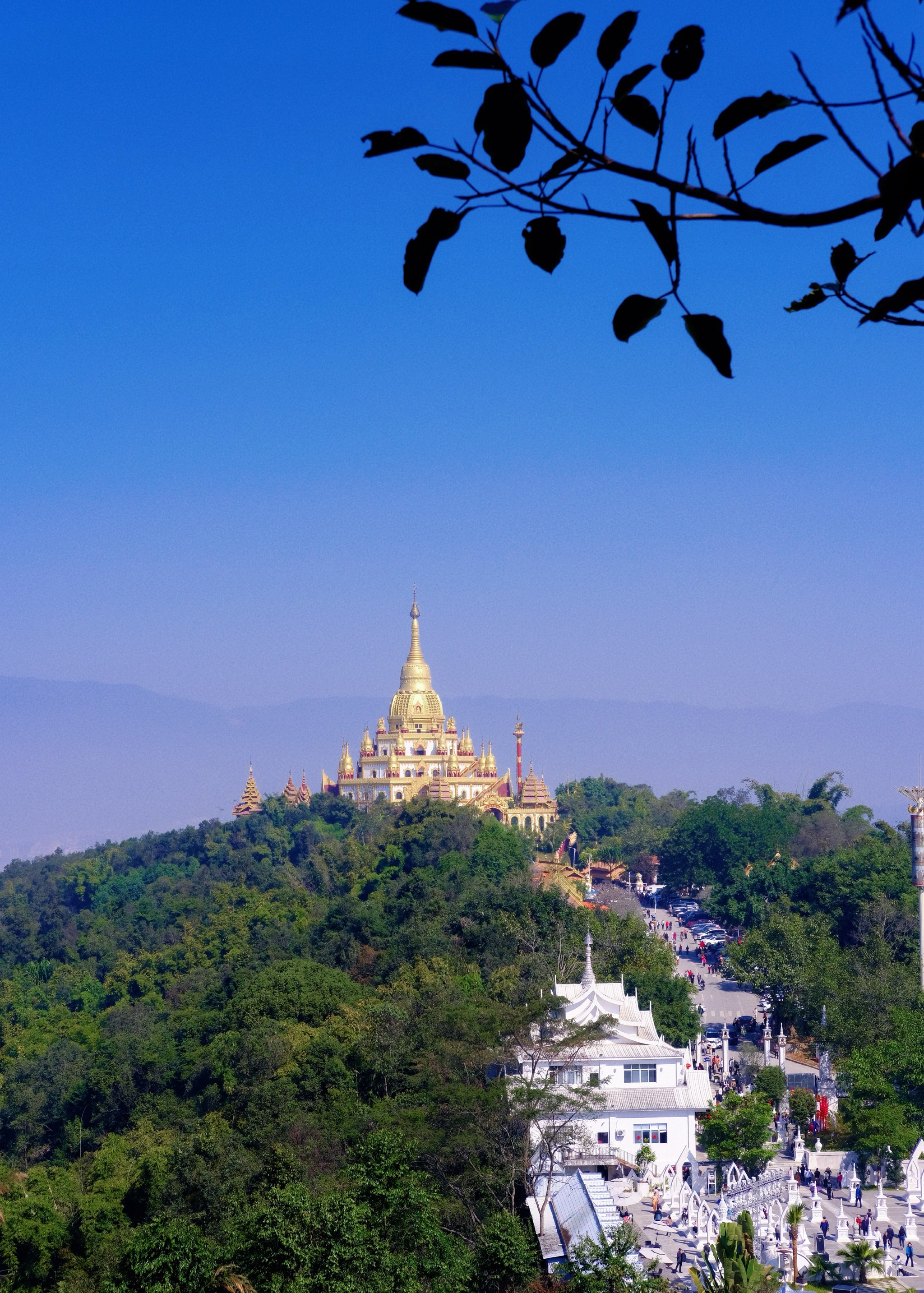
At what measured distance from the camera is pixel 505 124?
4062 millimetres

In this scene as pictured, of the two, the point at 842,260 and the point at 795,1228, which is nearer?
the point at 842,260

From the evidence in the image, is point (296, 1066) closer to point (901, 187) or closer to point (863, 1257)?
point (863, 1257)

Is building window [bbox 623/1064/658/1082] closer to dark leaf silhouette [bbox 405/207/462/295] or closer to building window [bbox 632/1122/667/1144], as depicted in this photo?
building window [bbox 632/1122/667/1144]

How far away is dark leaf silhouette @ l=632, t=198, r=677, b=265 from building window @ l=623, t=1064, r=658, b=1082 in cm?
3731

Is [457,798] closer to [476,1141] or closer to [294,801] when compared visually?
[294,801]

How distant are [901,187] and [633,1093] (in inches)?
1459

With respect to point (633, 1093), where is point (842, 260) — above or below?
above

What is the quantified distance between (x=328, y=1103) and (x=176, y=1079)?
17.4m

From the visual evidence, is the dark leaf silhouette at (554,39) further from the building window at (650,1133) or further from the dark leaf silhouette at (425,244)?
the building window at (650,1133)

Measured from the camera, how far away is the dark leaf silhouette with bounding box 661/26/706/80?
405 cm

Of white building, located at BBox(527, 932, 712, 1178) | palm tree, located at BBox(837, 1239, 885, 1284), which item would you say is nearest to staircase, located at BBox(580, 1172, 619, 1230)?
white building, located at BBox(527, 932, 712, 1178)

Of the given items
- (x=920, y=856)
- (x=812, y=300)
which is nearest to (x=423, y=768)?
(x=920, y=856)

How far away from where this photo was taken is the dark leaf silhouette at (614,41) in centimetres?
407

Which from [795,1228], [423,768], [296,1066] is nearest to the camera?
[795,1228]
